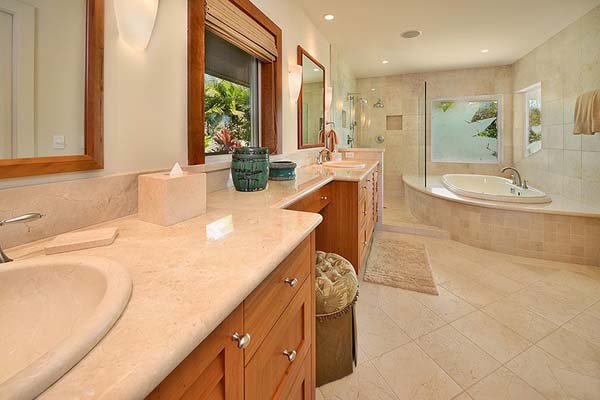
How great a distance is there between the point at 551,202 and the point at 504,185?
4.52 feet

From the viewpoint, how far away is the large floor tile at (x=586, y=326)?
1.72 metres

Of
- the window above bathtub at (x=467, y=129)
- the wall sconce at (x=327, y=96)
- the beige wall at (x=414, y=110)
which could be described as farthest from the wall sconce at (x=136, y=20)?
the window above bathtub at (x=467, y=129)

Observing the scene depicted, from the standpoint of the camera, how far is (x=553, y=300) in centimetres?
213

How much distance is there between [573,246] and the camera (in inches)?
110

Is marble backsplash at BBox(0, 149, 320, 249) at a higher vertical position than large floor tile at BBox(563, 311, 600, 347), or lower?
higher

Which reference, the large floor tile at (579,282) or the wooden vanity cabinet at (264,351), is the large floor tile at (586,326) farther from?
the wooden vanity cabinet at (264,351)

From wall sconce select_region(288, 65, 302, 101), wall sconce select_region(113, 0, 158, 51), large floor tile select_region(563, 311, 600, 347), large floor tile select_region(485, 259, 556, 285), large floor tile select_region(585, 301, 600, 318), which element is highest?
wall sconce select_region(288, 65, 302, 101)

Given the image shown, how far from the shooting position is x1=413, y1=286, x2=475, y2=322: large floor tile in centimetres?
196

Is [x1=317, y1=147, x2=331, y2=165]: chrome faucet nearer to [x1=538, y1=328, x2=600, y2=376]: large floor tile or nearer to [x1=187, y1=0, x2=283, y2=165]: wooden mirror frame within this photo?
[x1=187, y1=0, x2=283, y2=165]: wooden mirror frame

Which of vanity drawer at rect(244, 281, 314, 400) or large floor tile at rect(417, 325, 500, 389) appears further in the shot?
large floor tile at rect(417, 325, 500, 389)

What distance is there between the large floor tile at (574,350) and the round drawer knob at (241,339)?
176 centimetres


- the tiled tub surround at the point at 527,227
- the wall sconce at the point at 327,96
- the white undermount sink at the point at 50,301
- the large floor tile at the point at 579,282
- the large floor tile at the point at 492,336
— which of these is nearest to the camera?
the white undermount sink at the point at 50,301

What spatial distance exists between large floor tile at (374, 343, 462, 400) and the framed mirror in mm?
1827

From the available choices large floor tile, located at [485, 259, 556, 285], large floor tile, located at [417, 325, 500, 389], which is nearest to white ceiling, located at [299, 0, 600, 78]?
large floor tile, located at [485, 259, 556, 285]
